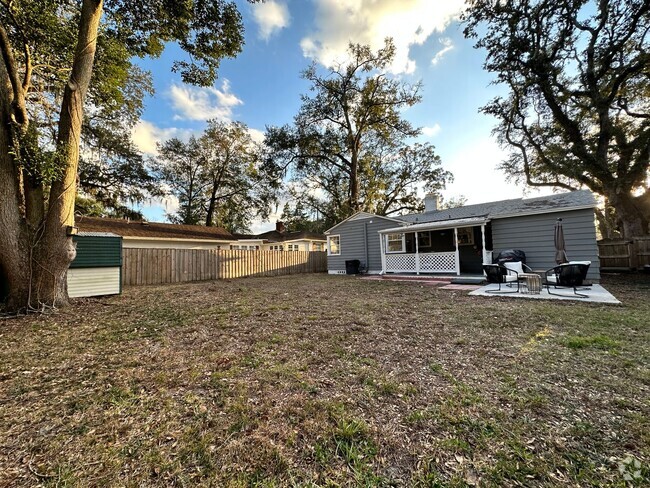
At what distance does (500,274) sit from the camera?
7359 millimetres

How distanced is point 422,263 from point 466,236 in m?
2.63

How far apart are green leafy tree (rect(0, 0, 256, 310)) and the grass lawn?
130cm

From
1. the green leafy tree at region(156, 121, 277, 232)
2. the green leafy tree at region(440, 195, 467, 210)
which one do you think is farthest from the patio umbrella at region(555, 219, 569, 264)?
the green leafy tree at region(440, 195, 467, 210)

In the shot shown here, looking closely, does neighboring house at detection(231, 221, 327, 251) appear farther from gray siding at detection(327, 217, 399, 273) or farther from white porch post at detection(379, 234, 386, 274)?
white porch post at detection(379, 234, 386, 274)

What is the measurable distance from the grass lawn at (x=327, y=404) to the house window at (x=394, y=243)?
9539mm

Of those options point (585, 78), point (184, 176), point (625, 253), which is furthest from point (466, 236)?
point (184, 176)

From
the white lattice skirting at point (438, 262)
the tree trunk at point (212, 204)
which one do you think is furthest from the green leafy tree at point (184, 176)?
the white lattice skirting at point (438, 262)

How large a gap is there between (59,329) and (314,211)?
899 inches

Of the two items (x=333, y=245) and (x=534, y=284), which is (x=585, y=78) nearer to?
(x=534, y=284)

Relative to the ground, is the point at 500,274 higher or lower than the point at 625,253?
lower

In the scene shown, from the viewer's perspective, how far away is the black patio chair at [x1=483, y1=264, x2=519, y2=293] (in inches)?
289

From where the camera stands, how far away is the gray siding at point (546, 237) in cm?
836

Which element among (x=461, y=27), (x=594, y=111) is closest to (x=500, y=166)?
(x=594, y=111)

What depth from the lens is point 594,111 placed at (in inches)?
509
